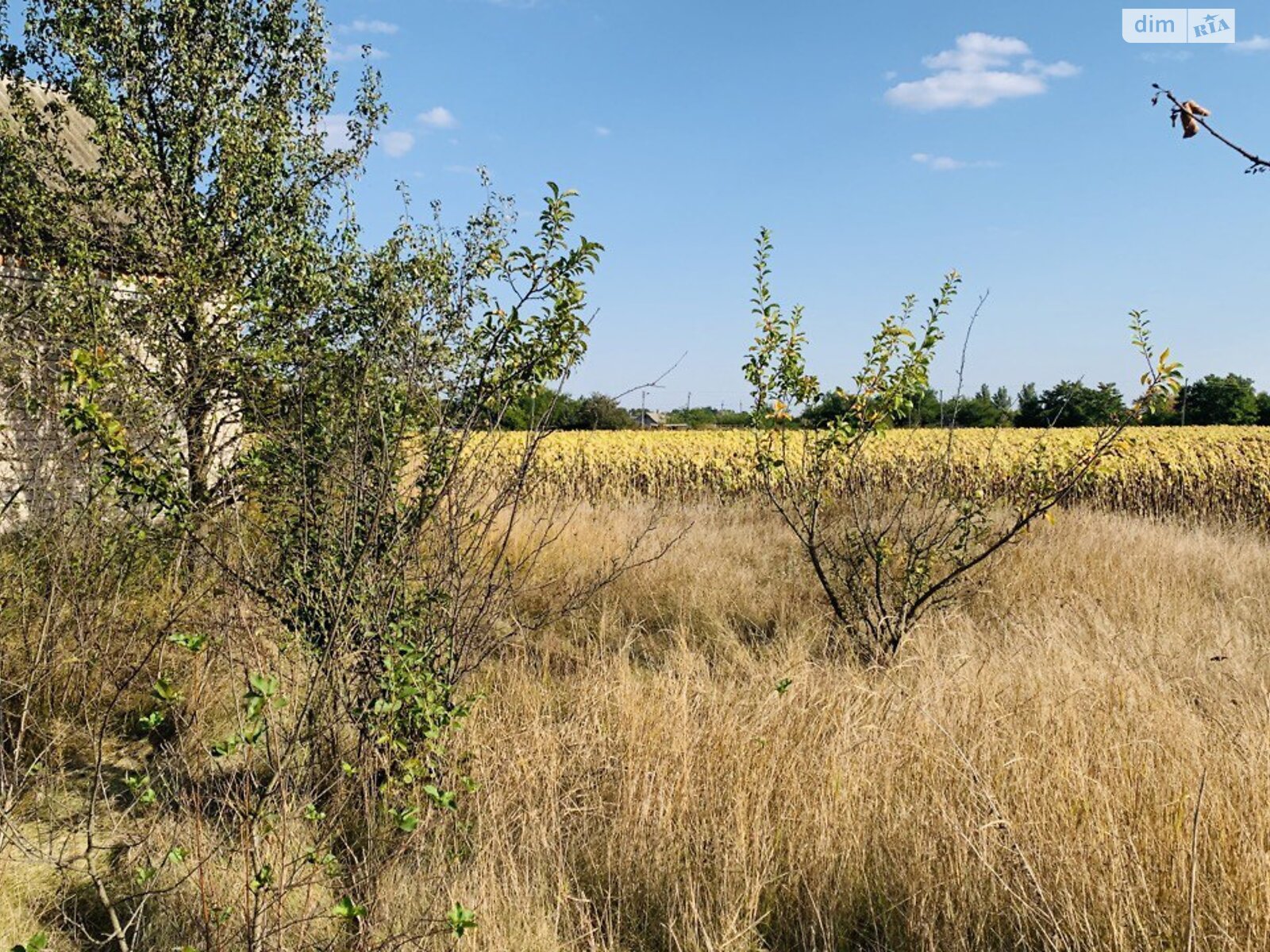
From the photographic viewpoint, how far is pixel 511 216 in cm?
634

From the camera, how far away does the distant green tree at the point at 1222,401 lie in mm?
31719

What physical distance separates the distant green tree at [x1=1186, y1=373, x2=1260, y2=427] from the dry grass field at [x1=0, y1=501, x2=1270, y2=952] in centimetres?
3167

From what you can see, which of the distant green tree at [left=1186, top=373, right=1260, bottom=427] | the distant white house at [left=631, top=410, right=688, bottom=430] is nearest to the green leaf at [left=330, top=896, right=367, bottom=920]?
the distant white house at [left=631, top=410, right=688, bottom=430]

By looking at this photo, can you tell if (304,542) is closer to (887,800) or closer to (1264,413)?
(887,800)

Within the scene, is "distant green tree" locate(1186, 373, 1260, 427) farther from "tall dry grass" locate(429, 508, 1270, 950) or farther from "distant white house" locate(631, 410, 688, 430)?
"tall dry grass" locate(429, 508, 1270, 950)

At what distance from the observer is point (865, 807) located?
352cm

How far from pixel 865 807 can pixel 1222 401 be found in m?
36.3

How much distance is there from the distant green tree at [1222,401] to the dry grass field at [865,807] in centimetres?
3167

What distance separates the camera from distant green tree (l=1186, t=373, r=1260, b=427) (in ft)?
104

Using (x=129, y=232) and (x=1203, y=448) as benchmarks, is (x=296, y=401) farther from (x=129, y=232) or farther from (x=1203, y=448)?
(x=1203, y=448)

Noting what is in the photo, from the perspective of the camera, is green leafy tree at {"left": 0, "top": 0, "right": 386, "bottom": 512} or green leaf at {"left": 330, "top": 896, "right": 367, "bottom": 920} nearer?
green leaf at {"left": 330, "top": 896, "right": 367, "bottom": 920}

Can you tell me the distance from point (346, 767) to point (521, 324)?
2054 mm

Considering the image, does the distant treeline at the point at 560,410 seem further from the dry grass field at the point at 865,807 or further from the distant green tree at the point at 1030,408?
the distant green tree at the point at 1030,408

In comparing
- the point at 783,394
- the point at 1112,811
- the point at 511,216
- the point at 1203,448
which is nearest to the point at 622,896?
the point at 1112,811
